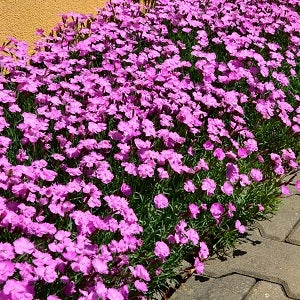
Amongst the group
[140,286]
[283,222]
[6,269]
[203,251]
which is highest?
[6,269]

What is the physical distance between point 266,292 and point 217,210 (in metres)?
0.52

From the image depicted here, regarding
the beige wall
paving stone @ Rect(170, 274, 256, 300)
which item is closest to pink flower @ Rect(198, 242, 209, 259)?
paving stone @ Rect(170, 274, 256, 300)

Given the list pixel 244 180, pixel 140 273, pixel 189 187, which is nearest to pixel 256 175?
pixel 244 180

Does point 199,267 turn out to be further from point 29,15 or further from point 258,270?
point 29,15

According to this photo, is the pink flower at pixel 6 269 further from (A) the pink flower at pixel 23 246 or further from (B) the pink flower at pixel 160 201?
(B) the pink flower at pixel 160 201

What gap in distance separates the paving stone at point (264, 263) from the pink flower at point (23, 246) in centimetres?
100

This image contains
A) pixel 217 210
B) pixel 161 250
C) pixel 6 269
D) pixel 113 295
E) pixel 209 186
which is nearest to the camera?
pixel 6 269

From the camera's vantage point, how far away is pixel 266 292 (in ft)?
10.1

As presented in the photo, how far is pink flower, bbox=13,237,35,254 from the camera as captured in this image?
265 centimetres

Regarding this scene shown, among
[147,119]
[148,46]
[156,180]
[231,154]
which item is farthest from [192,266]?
[148,46]

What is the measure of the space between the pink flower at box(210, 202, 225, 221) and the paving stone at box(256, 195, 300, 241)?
37cm

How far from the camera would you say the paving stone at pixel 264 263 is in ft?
10.5

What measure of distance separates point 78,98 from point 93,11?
6.04 feet

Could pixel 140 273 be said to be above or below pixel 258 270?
above
